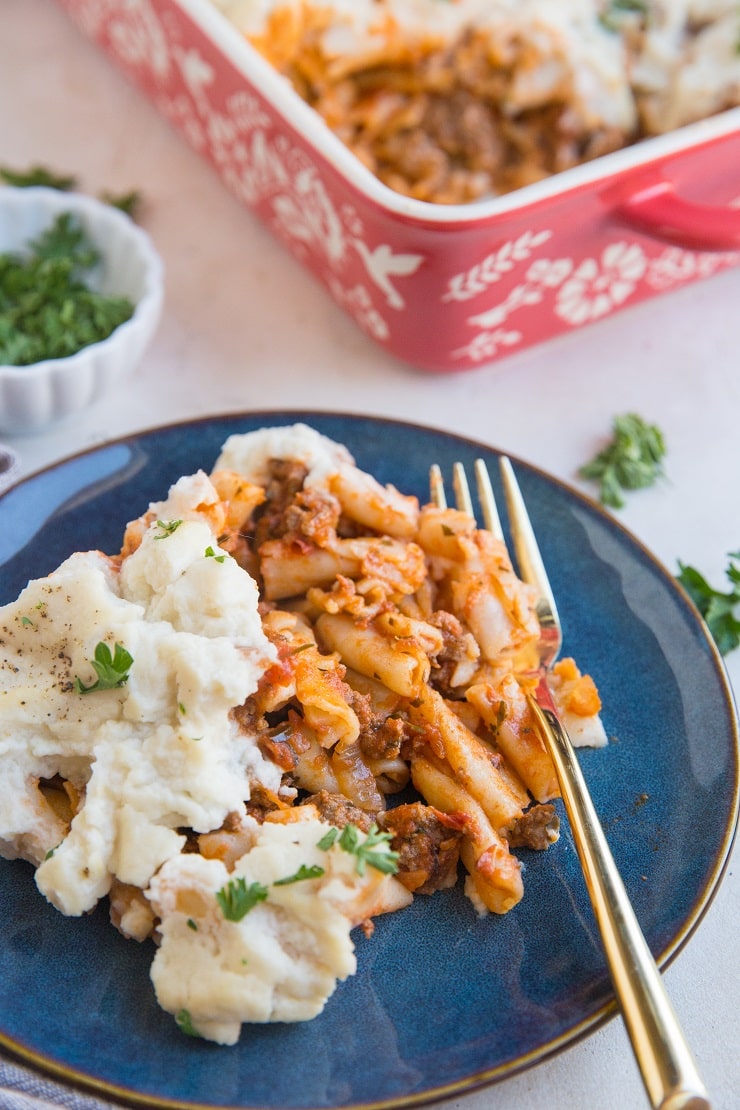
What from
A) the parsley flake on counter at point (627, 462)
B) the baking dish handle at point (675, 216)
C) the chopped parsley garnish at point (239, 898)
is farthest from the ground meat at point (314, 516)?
the baking dish handle at point (675, 216)

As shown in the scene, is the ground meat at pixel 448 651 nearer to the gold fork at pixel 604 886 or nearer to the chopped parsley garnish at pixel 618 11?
the gold fork at pixel 604 886

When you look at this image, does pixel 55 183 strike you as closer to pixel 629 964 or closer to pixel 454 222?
pixel 454 222

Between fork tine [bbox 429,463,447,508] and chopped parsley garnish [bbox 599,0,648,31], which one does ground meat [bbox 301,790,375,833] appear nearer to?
fork tine [bbox 429,463,447,508]

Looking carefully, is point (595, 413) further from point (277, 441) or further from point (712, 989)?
point (712, 989)

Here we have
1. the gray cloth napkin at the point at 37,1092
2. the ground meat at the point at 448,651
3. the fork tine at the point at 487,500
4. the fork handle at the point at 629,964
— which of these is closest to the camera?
the fork handle at the point at 629,964

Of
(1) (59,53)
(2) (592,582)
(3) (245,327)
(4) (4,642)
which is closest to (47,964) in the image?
(4) (4,642)

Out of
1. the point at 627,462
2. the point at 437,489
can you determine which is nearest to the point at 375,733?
the point at 437,489

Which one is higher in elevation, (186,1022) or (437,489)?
(437,489)
